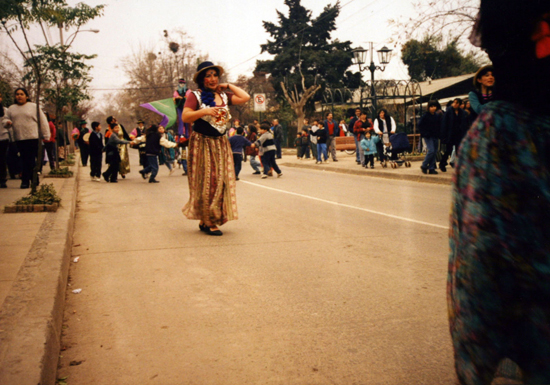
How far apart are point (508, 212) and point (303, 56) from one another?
168 feet

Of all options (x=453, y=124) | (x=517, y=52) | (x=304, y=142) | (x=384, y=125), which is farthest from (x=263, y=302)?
(x=304, y=142)

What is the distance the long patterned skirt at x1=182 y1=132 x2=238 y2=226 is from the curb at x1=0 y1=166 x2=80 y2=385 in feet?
6.08

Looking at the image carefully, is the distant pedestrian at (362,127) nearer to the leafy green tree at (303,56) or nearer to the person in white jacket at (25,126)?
the person in white jacket at (25,126)

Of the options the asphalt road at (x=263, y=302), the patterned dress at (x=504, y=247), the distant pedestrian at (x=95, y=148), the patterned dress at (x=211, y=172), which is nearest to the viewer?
the patterned dress at (x=504, y=247)

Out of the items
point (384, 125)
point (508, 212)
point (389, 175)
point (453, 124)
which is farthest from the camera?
point (384, 125)

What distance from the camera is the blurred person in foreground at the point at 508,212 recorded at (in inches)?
63.2

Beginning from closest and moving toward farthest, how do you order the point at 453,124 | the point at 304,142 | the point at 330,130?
the point at 453,124 → the point at 330,130 → the point at 304,142

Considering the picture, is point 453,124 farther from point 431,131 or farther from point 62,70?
point 62,70

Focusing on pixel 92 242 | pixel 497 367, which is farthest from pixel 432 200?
pixel 497 367

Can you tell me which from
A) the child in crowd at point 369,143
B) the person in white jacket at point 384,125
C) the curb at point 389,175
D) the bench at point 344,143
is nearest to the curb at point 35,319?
the curb at point 389,175

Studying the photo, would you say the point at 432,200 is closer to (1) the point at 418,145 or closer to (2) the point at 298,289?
(2) the point at 298,289

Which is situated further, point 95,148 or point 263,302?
point 95,148

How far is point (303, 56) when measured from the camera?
51.2 m

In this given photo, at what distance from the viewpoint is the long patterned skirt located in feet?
22.9
